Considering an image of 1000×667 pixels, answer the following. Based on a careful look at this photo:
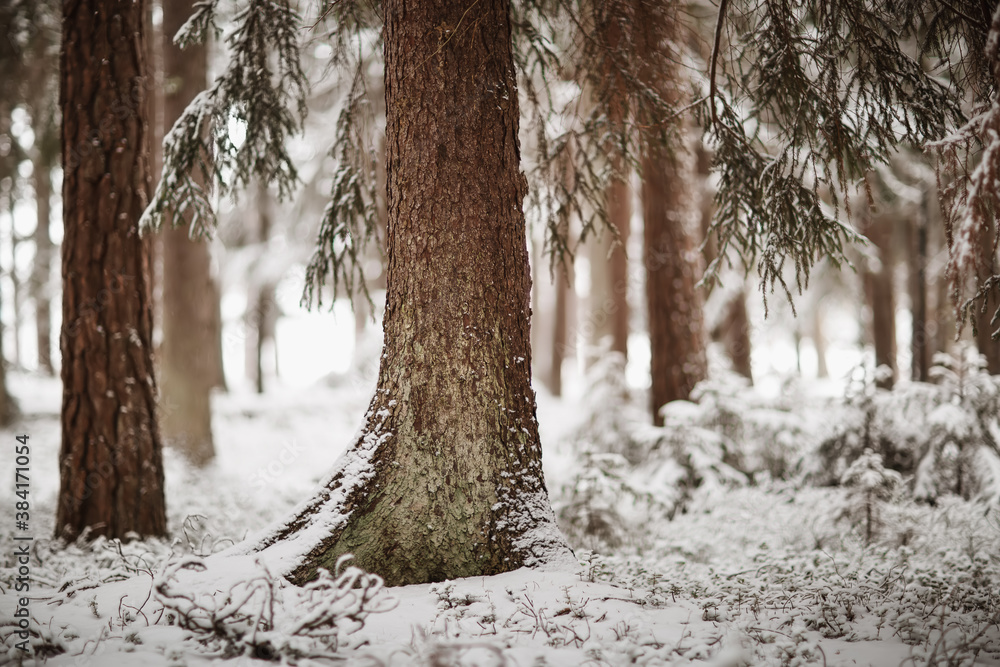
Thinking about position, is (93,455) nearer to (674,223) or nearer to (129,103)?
(129,103)

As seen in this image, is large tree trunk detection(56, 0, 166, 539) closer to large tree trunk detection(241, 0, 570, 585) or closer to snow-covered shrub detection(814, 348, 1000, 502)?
large tree trunk detection(241, 0, 570, 585)

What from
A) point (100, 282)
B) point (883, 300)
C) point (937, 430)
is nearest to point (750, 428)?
point (937, 430)

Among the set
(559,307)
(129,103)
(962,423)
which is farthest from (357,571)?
(559,307)

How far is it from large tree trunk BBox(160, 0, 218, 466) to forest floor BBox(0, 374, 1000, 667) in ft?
10.5

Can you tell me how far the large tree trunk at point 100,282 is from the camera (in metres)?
5.01

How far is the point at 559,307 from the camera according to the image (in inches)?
693

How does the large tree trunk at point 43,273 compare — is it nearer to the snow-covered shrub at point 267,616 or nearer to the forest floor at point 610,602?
the forest floor at point 610,602

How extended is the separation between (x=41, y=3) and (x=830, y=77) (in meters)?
10.2

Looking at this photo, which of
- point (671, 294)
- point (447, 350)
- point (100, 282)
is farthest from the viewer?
point (671, 294)

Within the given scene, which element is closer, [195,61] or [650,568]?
[650,568]

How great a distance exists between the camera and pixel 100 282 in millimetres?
5031

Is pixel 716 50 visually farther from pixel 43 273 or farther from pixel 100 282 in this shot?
pixel 43 273

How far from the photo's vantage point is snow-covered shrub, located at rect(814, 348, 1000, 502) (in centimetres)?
617

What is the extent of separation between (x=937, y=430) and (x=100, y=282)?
7979 mm
